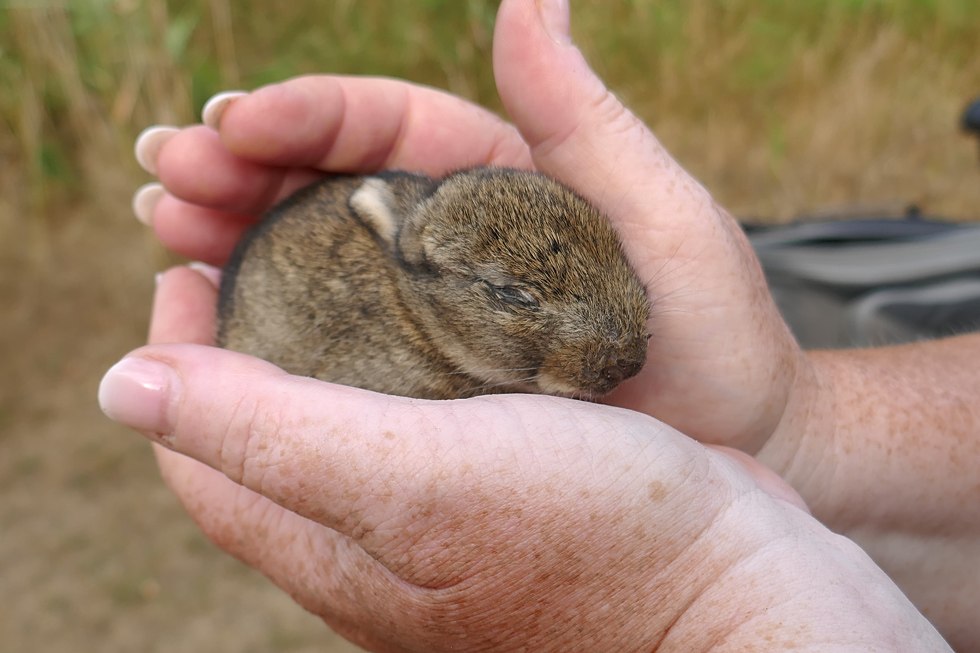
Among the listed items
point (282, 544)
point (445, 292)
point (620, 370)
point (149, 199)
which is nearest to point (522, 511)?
point (620, 370)

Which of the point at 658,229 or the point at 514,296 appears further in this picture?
the point at 658,229

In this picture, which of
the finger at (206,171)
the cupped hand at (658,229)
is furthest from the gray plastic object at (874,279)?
the finger at (206,171)

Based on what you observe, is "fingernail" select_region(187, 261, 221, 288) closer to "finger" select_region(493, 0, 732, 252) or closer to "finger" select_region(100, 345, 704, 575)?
"finger" select_region(100, 345, 704, 575)

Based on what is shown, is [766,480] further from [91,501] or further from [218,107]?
[91,501]

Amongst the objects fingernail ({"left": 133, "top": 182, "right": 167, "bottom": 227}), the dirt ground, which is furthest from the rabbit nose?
the dirt ground

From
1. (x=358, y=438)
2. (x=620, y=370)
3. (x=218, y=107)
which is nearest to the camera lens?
(x=358, y=438)

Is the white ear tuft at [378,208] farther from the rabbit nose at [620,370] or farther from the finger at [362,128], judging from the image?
the rabbit nose at [620,370]
